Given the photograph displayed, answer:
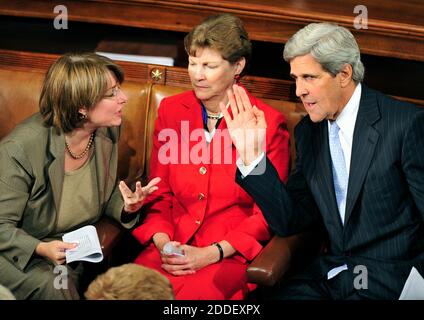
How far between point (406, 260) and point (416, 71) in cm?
135

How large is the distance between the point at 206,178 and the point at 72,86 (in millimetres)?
657

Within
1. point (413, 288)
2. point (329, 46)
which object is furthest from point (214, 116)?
point (413, 288)

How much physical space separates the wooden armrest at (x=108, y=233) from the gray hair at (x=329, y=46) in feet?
3.29

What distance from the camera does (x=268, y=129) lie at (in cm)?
311

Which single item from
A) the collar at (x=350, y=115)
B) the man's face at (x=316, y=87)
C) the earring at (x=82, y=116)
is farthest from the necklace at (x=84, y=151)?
the collar at (x=350, y=115)

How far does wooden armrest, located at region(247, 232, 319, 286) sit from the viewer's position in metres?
2.70

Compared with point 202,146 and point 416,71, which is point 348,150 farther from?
point 416,71

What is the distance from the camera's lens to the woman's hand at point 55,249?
2.86 m

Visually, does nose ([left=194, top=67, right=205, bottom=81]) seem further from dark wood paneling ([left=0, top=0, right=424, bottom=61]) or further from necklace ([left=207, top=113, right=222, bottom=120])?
dark wood paneling ([left=0, top=0, right=424, bottom=61])

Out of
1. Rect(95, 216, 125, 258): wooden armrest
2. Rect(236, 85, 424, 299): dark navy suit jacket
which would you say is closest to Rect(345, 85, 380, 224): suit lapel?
Rect(236, 85, 424, 299): dark navy suit jacket

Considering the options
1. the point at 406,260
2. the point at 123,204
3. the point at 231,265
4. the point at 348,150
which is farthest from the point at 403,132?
the point at 123,204

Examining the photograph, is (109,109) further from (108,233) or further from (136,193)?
(108,233)

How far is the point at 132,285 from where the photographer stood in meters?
2.11

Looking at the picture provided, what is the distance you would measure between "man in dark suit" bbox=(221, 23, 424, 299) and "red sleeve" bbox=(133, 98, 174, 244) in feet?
1.61
